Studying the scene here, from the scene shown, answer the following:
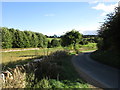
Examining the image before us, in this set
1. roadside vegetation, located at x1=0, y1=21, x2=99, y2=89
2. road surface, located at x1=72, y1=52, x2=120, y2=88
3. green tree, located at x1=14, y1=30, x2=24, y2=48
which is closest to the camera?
roadside vegetation, located at x1=0, y1=21, x2=99, y2=89

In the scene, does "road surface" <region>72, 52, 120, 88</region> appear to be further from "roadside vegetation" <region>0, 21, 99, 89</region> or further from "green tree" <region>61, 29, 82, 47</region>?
"green tree" <region>61, 29, 82, 47</region>

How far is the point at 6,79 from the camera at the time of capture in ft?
16.6

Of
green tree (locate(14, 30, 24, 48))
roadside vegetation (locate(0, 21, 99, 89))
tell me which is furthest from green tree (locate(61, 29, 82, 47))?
green tree (locate(14, 30, 24, 48))

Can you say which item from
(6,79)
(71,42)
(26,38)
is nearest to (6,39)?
(26,38)

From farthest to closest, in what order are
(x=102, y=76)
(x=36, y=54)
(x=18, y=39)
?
1. (x=18, y=39)
2. (x=36, y=54)
3. (x=102, y=76)

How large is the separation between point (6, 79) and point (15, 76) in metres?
0.31

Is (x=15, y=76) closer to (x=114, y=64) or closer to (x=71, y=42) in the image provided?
(x=114, y=64)

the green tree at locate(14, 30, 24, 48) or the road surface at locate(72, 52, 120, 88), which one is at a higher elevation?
the green tree at locate(14, 30, 24, 48)

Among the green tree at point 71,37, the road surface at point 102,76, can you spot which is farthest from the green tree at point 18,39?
the road surface at point 102,76

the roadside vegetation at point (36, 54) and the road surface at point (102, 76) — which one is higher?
the roadside vegetation at point (36, 54)

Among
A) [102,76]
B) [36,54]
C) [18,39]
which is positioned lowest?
[102,76]

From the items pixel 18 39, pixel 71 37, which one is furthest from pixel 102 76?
pixel 18 39

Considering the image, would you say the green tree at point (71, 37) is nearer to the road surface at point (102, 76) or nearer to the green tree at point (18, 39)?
the green tree at point (18, 39)

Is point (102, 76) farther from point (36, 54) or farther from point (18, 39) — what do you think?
point (18, 39)
